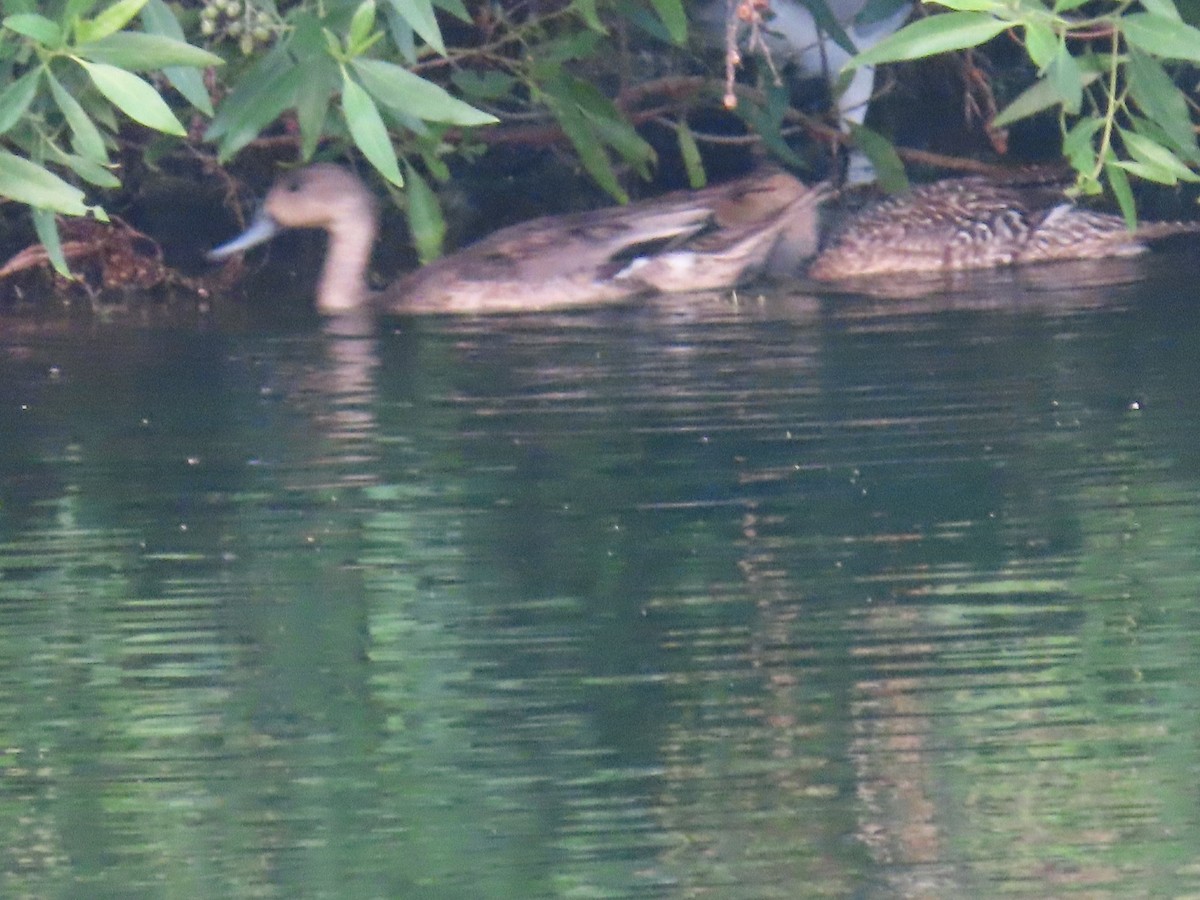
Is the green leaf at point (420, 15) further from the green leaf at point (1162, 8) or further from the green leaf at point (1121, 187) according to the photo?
the green leaf at point (1121, 187)

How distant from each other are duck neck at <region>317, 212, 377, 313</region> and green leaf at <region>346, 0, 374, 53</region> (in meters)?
A: 4.39

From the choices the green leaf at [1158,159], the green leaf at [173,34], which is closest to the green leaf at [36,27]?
the green leaf at [173,34]

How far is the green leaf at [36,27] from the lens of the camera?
16.4ft

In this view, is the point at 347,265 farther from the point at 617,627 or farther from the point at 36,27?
the point at 617,627

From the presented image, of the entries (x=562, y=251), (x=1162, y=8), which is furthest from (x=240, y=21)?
(x=1162, y=8)

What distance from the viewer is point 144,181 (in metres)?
11.0

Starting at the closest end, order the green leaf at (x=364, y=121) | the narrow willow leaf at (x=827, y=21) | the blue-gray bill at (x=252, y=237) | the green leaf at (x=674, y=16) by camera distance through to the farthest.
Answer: the green leaf at (x=364, y=121), the green leaf at (x=674, y=16), the narrow willow leaf at (x=827, y=21), the blue-gray bill at (x=252, y=237)

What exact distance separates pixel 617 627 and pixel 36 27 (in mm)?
1559

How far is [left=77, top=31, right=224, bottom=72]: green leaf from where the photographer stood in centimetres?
518

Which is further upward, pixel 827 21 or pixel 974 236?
pixel 827 21

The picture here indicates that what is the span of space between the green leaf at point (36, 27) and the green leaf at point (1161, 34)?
7.40ft

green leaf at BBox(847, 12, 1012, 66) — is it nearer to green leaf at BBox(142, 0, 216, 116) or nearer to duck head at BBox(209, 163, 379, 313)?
green leaf at BBox(142, 0, 216, 116)

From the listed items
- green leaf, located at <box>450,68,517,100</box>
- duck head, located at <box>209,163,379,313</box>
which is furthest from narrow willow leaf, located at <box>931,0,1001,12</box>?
duck head, located at <box>209,163,379,313</box>

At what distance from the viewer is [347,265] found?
34.9ft
